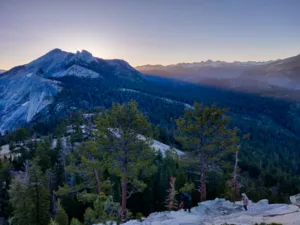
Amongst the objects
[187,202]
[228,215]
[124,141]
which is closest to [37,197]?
[124,141]

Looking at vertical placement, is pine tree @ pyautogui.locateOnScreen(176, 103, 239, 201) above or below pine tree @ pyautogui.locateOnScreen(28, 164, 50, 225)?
above

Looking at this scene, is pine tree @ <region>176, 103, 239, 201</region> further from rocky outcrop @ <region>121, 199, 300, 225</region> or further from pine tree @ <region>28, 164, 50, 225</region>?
pine tree @ <region>28, 164, 50, 225</region>

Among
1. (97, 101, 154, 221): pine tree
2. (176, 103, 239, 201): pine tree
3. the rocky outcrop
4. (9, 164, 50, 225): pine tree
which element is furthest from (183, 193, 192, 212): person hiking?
(9, 164, 50, 225): pine tree

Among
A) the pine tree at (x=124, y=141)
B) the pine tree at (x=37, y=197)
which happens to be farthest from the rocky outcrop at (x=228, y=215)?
the pine tree at (x=37, y=197)

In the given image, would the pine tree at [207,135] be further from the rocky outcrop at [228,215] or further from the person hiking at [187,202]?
the person hiking at [187,202]

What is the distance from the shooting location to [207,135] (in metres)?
22.1

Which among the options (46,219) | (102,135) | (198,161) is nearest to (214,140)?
(198,161)

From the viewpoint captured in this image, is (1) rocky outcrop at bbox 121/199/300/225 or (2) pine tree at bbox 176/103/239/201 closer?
(1) rocky outcrop at bbox 121/199/300/225

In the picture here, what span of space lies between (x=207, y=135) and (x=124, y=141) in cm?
726

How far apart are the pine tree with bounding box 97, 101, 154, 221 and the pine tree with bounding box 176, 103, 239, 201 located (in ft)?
12.5

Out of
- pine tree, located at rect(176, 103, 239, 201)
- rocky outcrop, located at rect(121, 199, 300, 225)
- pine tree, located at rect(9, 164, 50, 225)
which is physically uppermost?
pine tree, located at rect(176, 103, 239, 201)

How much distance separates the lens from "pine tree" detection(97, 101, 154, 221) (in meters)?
19.8

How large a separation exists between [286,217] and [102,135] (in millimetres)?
13716

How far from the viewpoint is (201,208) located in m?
20.1
